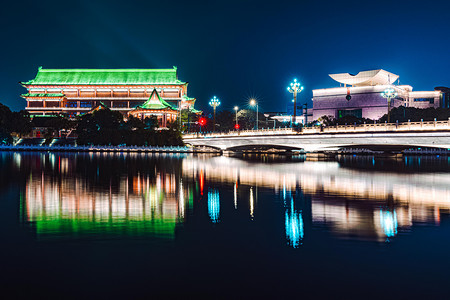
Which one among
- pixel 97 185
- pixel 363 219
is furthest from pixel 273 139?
pixel 363 219

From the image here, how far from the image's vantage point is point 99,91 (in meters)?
87.4

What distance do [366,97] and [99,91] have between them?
66.0 m

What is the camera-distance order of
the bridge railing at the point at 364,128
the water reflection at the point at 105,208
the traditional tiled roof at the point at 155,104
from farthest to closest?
the traditional tiled roof at the point at 155,104
the bridge railing at the point at 364,128
the water reflection at the point at 105,208

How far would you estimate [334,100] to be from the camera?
345ft

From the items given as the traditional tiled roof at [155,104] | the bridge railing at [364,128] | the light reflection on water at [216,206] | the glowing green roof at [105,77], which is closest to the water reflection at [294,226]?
the light reflection on water at [216,206]

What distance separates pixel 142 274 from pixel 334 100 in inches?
4143

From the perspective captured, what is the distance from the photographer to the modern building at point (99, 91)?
277 feet

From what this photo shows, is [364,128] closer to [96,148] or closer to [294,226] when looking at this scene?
[294,226]

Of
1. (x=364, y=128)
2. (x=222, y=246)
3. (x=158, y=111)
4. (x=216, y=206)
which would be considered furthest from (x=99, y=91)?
(x=222, y=246)

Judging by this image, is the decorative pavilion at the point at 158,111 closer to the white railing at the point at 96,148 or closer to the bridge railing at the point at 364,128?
the white railing at the point at 96,148

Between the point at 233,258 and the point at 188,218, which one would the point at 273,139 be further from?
the point at 233,258

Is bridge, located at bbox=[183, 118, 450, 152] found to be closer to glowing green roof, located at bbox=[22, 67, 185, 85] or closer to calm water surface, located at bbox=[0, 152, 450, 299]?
calm water surface, located at bbox=[0, 152, 450, 299]

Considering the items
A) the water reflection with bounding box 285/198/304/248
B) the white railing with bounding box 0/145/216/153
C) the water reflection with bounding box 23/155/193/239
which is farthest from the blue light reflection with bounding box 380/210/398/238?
the white railing with bounding box 0/145/216/153

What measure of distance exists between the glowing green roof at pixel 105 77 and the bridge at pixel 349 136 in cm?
3166
